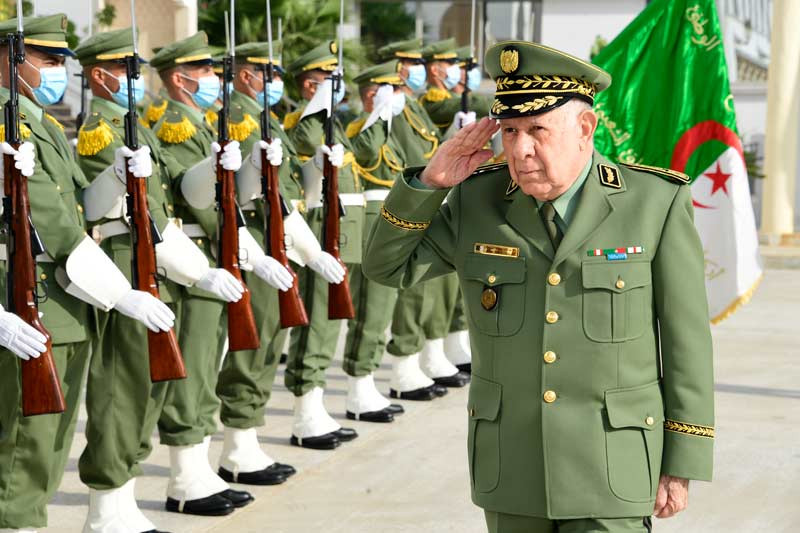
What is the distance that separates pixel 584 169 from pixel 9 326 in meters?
1.88

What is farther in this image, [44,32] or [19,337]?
[44,32]

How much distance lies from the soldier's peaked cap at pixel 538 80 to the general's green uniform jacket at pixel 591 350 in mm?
224

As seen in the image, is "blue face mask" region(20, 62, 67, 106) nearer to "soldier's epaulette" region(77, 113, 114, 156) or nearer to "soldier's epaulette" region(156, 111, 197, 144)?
"soldier's epaulette" region(77, 113, 114, 156)

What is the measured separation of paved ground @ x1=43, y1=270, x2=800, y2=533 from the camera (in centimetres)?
527

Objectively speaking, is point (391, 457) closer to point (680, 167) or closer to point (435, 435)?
point (435, 435)

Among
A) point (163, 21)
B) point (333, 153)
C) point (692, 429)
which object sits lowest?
point (692, 429)

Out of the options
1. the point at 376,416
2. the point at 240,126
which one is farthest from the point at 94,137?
the point at 376,416

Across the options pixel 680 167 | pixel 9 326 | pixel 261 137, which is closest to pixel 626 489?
pixel 9 326

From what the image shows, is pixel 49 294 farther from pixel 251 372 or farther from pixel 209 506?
pixel 251 372

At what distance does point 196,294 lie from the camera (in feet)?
17.3

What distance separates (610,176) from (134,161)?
2084 millimetres

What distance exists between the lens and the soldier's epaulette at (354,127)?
7.62 metres

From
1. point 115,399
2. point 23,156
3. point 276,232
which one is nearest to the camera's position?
point 23,156

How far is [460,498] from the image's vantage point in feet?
18.5
